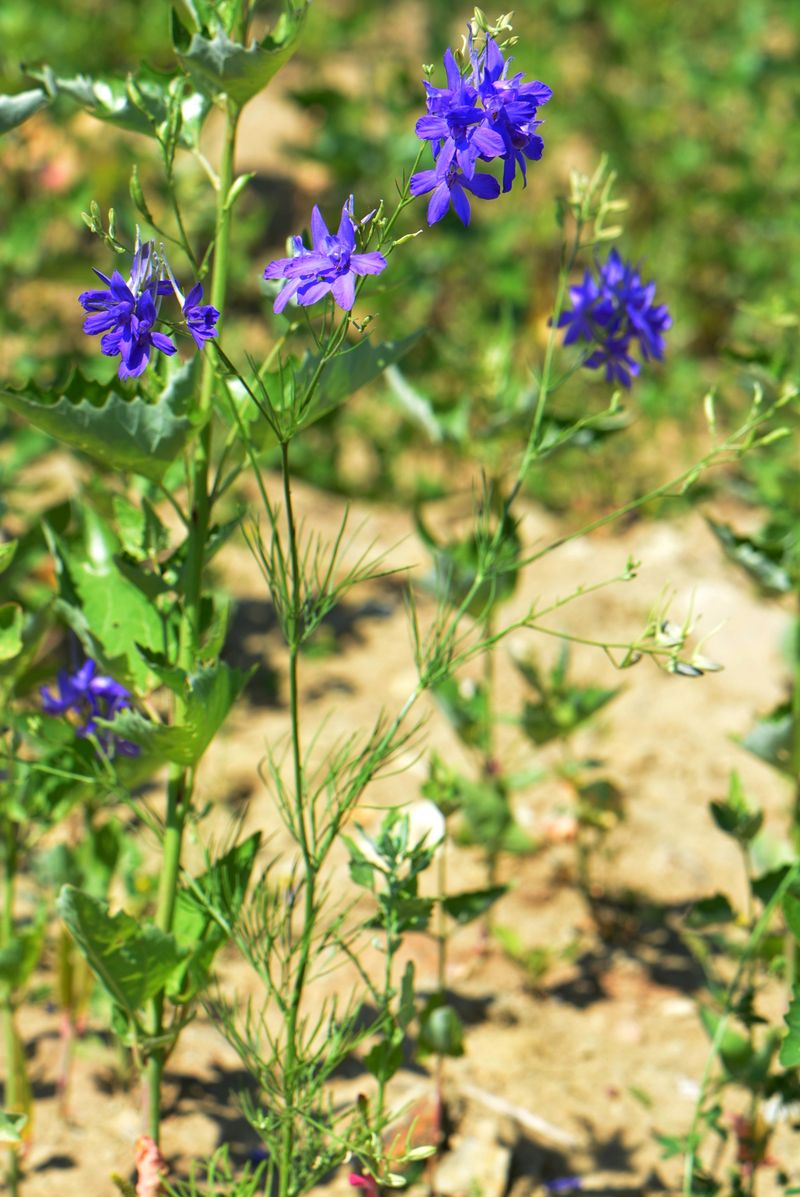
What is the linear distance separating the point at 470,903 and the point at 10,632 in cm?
72

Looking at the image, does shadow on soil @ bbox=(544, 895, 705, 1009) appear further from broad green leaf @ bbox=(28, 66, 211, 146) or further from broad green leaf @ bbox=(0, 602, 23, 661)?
broad green leaf @ bbox=(28, 66, 211, 146)

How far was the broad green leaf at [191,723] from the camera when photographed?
61.3 inches

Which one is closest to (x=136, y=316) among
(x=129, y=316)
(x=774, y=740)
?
(x=129, y=316)

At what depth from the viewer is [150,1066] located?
1.75 m

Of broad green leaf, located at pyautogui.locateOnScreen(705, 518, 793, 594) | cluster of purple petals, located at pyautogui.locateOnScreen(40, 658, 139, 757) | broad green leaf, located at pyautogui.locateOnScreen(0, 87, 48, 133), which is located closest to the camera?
broad green leaf, located at pyautogui.locateOnScreen(0, 87, 48, 133)

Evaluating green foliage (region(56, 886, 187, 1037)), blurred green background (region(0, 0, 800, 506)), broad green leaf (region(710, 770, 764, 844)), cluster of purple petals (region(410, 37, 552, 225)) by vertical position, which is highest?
blurred green background (region(0, 0, 800, 506))

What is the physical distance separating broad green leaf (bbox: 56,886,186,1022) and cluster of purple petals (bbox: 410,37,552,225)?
850mm

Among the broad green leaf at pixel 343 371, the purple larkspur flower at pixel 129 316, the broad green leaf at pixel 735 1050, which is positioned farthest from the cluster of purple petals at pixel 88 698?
the broad green leaf at pixel 735 1050

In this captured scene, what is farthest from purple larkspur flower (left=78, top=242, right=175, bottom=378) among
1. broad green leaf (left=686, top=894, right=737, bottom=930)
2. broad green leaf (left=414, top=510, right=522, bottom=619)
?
broad green leaf (left=686, top=894, right=737, bottom=930)

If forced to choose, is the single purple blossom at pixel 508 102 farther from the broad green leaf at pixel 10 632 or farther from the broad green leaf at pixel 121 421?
the broad green leaf at pixel 10 632

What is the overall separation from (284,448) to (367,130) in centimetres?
346

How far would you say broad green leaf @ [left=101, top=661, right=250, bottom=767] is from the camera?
1558mm

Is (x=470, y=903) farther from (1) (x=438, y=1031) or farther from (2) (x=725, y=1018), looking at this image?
(2) (x=725, y=1018)

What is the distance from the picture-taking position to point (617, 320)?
75.9 inches
